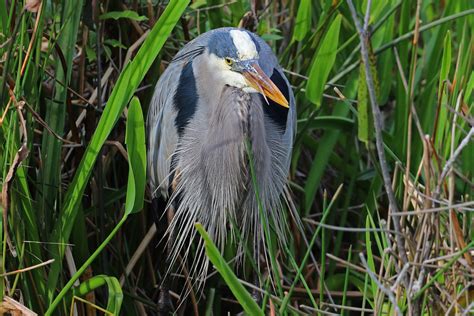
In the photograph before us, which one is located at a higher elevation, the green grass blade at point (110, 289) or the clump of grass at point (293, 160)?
the clump of grass at point (293, 160)

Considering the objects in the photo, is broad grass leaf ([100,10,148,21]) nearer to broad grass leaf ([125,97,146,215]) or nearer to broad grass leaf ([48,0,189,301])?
broad grass leaf ([48,0,189,301])

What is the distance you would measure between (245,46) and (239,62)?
0.10 feet

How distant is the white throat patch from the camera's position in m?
1.48

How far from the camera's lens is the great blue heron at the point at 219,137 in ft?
5.06

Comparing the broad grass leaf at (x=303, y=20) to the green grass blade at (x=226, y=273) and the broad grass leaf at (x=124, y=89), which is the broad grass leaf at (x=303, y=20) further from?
the green grass blade at (x=226, y=273)

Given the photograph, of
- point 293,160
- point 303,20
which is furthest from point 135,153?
point 293,160

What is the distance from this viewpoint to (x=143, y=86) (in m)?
1.84

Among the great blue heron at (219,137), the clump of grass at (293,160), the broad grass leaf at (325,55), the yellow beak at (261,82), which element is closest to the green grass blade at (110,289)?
the clump of grass at (293,160)

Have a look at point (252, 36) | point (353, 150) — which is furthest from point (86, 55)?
point (353, 150)

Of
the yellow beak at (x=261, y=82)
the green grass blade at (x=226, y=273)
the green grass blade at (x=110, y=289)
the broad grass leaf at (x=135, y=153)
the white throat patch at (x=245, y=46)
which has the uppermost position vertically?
the white throat patch at (x=245, y=46)

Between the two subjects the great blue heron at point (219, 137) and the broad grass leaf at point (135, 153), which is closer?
the broad grass leaf at point (135, 153)

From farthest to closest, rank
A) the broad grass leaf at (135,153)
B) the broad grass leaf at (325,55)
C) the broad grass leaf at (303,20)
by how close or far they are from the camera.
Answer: the broad grass leaf at (303,20) < the broad grass leaf at (325,55) < the broad grass leaf at (135,153)

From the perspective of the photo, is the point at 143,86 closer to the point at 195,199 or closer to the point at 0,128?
the point at 195,199

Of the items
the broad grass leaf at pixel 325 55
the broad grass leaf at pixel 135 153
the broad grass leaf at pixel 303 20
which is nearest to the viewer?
the broad grass leaf at pixel 135 153
